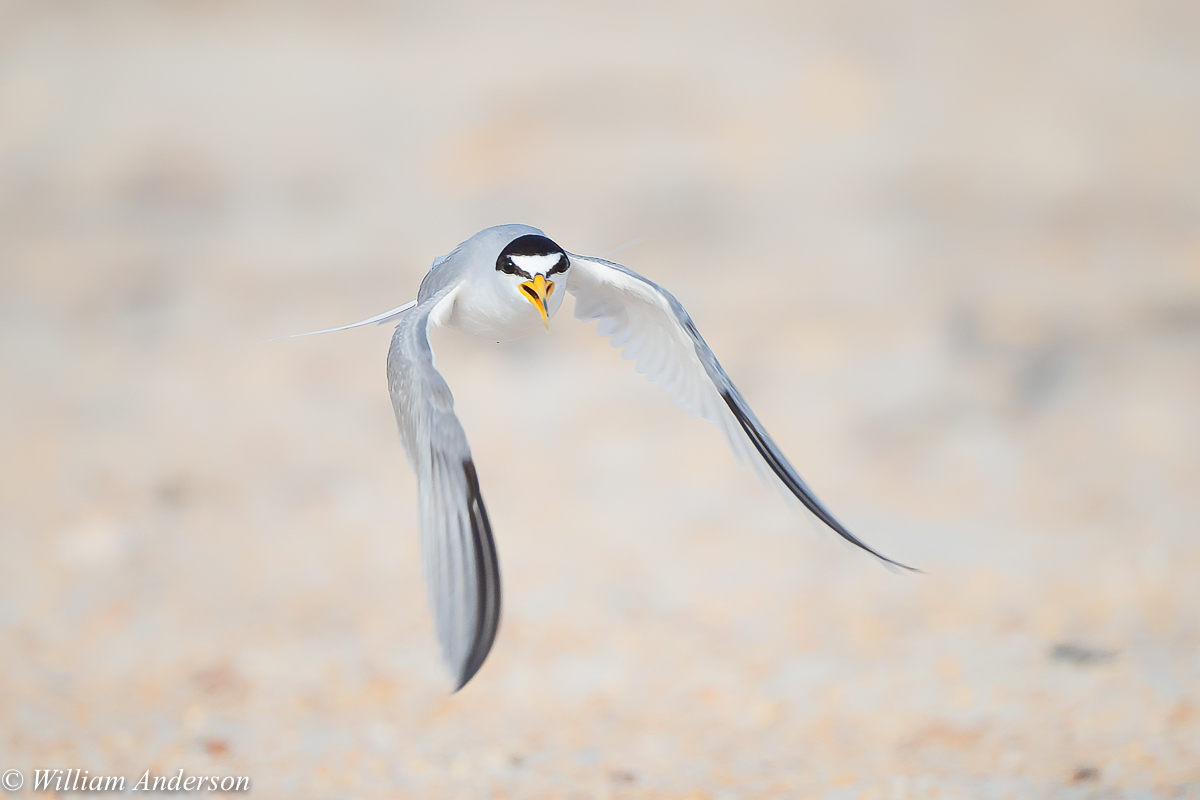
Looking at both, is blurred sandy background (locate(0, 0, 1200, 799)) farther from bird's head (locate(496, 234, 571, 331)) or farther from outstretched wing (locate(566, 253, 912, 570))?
bird's head (locate(496, 234, 571, 331))

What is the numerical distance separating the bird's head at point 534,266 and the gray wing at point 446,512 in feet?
0.44

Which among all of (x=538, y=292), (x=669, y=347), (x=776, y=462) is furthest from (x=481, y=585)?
(x=669, y=347)

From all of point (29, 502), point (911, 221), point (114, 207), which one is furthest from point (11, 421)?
point (911, 221)

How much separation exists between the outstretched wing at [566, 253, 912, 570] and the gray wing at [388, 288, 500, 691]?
1.28 feet

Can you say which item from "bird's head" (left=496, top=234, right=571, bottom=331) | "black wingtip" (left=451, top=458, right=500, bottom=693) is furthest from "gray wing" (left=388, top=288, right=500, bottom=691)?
"bird's head" (left=496, top=234, right=571, bottom=331)

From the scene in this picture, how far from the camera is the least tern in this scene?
1128mm

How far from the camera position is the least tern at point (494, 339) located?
3.70 ft

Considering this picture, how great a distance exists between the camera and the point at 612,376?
16.7 feet

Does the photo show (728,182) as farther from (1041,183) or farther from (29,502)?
(29,502)

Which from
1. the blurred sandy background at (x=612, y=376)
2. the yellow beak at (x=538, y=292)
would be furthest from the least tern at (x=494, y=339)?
the blurred sandy background at (x=612, y=376)

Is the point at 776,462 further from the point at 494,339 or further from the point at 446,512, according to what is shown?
the point at 446,512

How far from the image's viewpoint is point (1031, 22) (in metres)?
5.59

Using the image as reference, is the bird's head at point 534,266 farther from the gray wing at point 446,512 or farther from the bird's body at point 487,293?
the gray wing at point 446,512

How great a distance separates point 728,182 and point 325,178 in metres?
2.09
